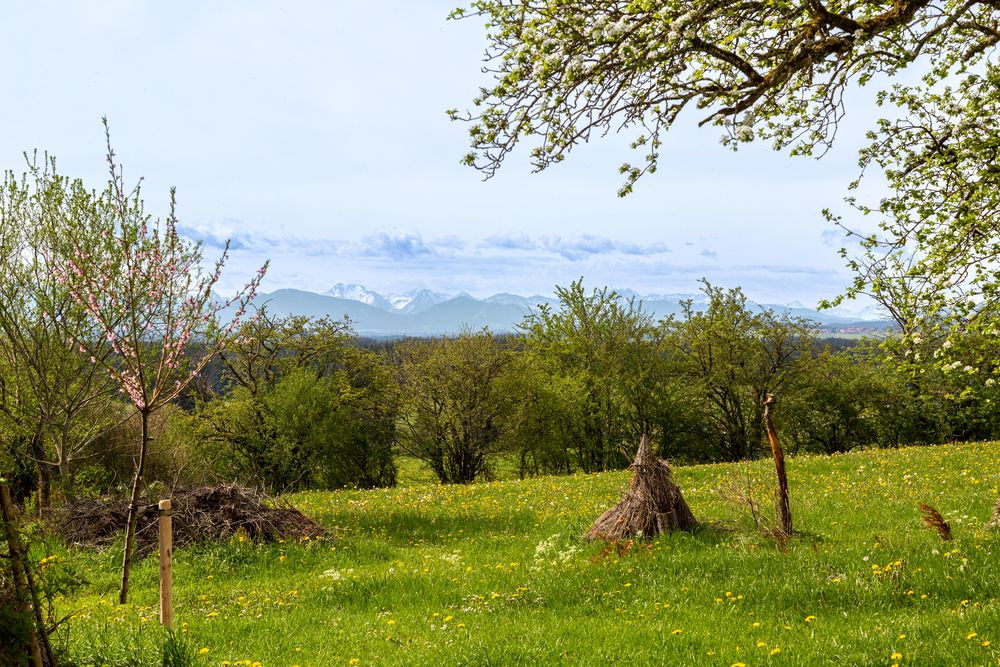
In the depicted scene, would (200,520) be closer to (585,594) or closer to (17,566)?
(17,566)

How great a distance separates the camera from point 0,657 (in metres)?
4.81

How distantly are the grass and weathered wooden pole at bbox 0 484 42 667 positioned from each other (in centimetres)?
36

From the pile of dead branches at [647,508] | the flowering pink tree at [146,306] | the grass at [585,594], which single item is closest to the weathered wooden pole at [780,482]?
the grass at [585,594]

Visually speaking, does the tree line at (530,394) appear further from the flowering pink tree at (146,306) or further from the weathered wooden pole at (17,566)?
the weathered wooden pole at (17,566)

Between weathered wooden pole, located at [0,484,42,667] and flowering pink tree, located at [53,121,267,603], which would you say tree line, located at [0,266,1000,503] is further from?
weathered wooden pole, located at [0,484,42,667]

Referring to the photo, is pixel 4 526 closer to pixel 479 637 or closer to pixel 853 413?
pixel 479 637

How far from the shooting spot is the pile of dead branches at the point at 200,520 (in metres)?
12.6

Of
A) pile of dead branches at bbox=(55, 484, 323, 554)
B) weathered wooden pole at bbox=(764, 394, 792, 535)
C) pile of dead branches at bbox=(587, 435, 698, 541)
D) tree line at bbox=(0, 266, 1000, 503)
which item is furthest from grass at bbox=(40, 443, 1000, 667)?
tree line at bbox=(0, 266, 1000, 503)

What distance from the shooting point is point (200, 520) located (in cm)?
1284

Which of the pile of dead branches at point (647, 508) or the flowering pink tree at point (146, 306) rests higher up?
the flowering pink tree at point (146, 306)

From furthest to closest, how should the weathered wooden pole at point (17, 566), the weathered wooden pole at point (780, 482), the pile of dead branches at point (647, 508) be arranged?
the pile of dead branches at point (647, 508) → the weathered wooden pole at point (780, 482) → the weathered wooden pole at point (17, 566)

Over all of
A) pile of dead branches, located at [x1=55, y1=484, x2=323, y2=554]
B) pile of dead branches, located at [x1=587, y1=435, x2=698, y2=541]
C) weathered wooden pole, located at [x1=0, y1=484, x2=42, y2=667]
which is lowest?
pile of dead branches, located at [x1=55, y1=484, x2=323, y2=554]

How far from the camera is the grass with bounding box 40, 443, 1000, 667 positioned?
20.7 ft

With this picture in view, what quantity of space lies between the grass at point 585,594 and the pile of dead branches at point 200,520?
1.88 feet
